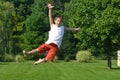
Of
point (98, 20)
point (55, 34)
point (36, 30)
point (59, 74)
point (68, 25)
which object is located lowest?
point (36, 30)

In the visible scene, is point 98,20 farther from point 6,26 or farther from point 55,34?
point 6,26

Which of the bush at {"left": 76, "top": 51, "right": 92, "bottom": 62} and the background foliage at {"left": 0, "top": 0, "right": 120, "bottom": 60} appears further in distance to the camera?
the bush at {"left": 76, "top": 51, "right": 92, "bottom": 62}

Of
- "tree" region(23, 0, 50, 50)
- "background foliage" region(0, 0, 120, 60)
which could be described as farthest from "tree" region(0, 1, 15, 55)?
"tree" region(23, 0, 50, 50)

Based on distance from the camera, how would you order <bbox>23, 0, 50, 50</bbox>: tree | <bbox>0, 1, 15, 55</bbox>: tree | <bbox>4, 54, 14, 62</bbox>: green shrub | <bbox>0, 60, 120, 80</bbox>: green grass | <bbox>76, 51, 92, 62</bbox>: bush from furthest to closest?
<bbox>23, 0, 50, 50</bbox>: tree
<bbox>0, 1, 15, 55</bbox>: tree
<bbox>4, 54, 14, 62</bbox>: green shrub
<bbox>76, 51, 92, 62</bbox>: bush
<bbox>0, 60, 120, 80</bbox>: green grass

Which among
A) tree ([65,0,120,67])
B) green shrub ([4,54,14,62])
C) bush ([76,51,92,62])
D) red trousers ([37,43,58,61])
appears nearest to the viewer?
red trousers ([37,43,58,61])

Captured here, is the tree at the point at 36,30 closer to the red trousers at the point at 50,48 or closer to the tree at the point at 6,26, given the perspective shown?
the tree at the point at 6,26

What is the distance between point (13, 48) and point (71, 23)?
3869cm

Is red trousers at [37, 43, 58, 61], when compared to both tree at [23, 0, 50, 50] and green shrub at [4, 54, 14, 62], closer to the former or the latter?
green shrub at [4, 54, 14, 62]

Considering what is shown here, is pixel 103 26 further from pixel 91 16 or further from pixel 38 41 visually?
pixel 38 41

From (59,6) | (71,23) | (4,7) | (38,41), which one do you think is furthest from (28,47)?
(71,23)

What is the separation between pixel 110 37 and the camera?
1555 inches

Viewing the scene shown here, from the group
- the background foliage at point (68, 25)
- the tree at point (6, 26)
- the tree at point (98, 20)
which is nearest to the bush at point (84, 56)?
the background foliage at point (68, 25)

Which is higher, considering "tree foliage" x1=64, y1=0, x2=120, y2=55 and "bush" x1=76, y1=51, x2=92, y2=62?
"tree foliage" x1=64, y1=0, x2=120, y2=55

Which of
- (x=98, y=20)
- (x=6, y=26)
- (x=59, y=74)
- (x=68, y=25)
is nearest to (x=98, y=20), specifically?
(x=98, y=20)
